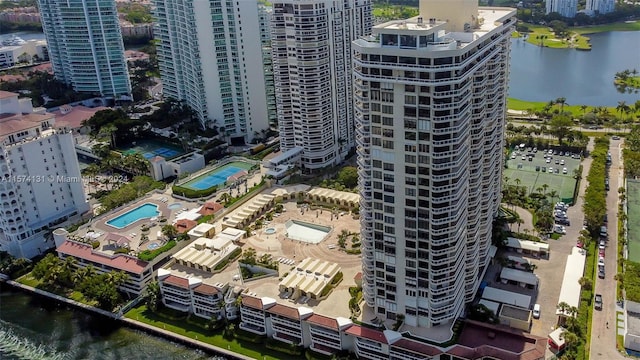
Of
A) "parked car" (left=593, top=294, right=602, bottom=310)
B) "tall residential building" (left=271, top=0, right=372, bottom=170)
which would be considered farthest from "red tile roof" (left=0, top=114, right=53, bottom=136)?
"parked car" (left=593, top=294, right=602, bottom=310)

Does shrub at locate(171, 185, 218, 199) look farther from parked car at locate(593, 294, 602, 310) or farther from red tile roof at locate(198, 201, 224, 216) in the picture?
parked car at locate(593, 294, 602, 310)

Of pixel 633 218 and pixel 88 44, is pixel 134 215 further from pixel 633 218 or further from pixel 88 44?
pixel 88 44

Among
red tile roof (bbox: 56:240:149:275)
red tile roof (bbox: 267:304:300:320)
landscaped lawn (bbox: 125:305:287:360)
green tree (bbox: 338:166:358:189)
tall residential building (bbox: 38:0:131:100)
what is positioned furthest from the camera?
tall residential building (bbox: 38:0:131:100)

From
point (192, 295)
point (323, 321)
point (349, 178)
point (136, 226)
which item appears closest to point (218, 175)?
point (136, 226)

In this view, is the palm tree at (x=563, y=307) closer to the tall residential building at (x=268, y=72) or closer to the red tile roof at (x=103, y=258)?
the red tile roof at (x=103, y=258)

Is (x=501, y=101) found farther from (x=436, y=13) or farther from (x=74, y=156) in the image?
(x=74, y=156)

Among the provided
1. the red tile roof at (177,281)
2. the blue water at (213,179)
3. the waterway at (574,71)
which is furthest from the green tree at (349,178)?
the waterway at (574,71)

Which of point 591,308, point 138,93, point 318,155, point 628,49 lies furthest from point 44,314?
point 628,49
